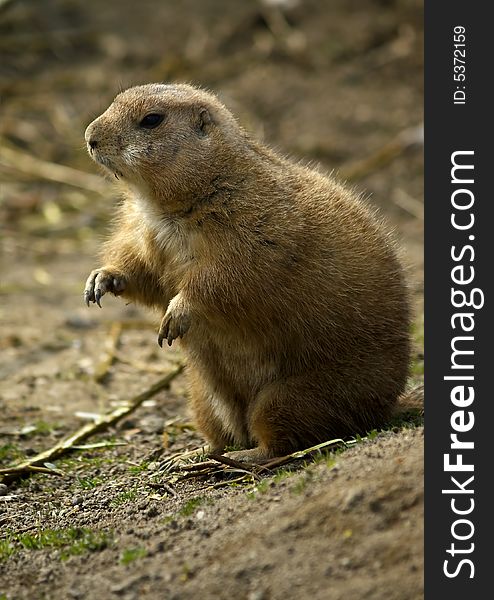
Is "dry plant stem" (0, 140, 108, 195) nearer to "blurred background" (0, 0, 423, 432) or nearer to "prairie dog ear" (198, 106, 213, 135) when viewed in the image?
"blurred background" (0, 0, 423, 432)

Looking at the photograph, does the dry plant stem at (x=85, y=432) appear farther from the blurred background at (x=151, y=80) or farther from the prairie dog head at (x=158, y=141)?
the prairie dog head at (x=158, y=141)

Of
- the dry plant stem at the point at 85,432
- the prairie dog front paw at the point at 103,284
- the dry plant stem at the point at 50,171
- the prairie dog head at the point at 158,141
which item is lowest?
the dry plant stem at the point at 85,432

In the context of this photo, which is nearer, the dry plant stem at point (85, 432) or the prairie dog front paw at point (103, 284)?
the prairie dog front paw at point (103, 284)

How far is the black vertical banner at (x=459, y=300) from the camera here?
418cm

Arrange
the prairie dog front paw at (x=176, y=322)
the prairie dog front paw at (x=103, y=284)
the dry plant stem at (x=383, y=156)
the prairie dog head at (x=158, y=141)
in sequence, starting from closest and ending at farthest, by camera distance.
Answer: the prairie dog front paw at (x=176, y=322), the prairie dog head at (x=158, y=141), the prairie dog front paw at (x=103, y=284), the dry plant stem at (x=383, y=156)

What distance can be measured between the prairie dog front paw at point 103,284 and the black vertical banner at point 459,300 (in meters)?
1.78

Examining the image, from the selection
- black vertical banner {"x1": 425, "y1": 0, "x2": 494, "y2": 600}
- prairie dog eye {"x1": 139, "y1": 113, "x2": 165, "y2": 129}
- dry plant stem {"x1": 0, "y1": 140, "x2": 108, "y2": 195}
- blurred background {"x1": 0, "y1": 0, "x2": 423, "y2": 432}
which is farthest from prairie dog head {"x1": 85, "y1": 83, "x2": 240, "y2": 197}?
dry plant stem {"x1": 0, "y1": 140, "x2": 108, "y2": 195}

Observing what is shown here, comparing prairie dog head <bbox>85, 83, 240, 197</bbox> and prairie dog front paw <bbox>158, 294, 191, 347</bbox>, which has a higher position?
prairie dog head <bbox>85, 83, 240, 197</bbox>

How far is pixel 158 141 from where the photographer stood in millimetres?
5746

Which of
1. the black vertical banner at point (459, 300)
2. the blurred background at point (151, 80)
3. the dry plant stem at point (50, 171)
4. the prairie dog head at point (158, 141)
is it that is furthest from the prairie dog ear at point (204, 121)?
the dry plant stem at point (50, 171)

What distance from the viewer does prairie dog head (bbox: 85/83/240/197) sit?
568 centimetres

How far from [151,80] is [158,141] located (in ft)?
26.2

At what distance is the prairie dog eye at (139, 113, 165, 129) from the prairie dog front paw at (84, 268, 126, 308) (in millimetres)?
867

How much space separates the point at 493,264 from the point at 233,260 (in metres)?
1.26
